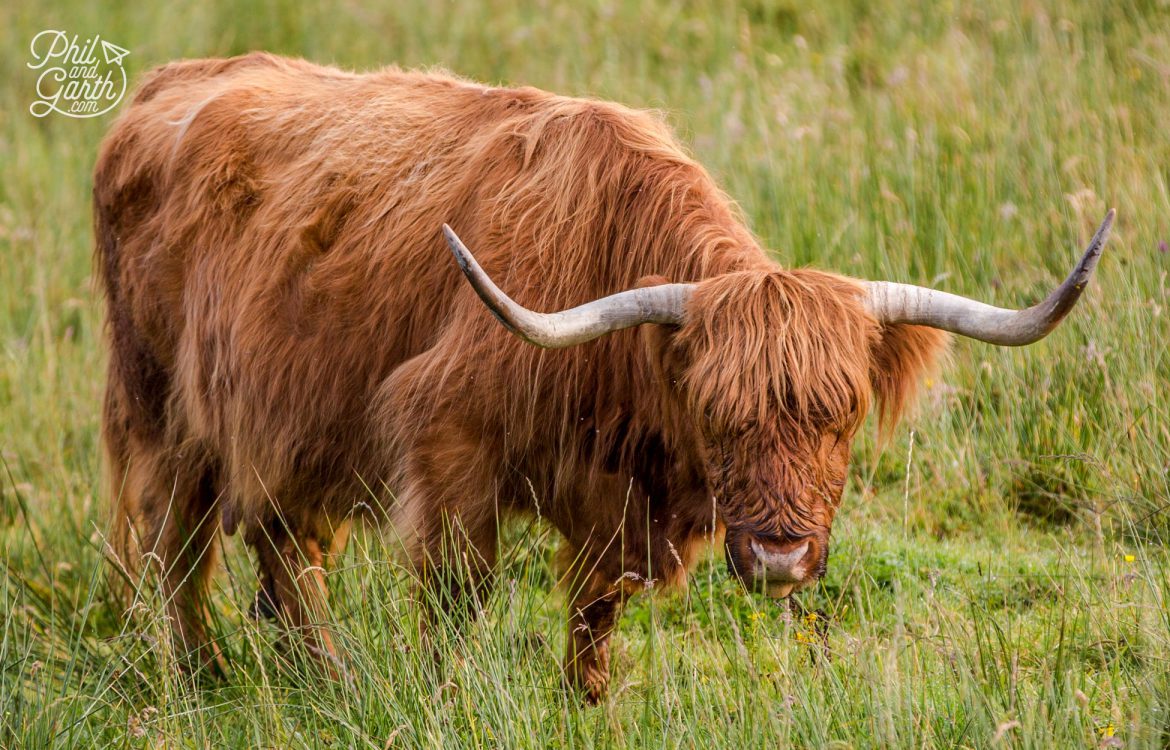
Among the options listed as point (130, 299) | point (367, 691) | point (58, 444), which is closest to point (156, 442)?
point (130, 299)

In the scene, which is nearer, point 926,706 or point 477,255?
point 926,706

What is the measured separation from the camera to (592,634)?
3.83 m

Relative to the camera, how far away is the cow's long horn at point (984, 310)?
107 inches

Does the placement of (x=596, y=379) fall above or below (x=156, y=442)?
above

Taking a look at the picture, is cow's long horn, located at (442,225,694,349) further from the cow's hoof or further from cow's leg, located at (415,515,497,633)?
the cow's hoof

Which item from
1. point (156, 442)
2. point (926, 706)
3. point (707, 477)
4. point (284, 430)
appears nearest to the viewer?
point (926, 706)

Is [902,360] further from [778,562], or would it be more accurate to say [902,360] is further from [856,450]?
[856,450]

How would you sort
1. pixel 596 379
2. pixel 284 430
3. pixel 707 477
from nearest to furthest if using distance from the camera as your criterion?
pixel 707 477
pixel 596 379
pixel 284 430

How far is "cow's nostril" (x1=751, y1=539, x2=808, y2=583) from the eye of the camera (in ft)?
9.36

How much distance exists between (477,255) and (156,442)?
6.14 feet

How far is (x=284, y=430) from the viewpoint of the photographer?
4098 mm

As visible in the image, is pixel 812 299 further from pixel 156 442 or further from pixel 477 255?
pixel 156 442

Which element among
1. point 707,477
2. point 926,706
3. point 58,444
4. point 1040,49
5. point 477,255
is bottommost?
A: point 58,444

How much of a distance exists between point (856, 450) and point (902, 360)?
57.1 inches
